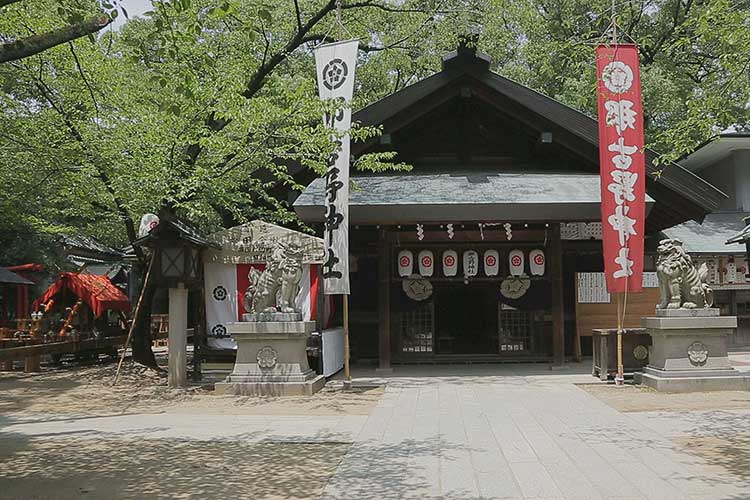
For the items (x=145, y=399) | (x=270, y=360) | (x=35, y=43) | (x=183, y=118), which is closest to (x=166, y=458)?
(x=35, y=43)

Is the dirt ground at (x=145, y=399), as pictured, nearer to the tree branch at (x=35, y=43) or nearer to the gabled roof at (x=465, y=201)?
the gabled roof at (x=465, y=201)

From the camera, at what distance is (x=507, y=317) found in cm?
1633

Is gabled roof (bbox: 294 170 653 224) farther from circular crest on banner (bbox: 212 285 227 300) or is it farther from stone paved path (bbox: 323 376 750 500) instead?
stone paved path (bbox: 323 376 750 500)

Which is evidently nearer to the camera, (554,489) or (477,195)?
(554,489)

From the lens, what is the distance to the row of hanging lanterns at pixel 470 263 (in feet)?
49.7

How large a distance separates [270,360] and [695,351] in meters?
7.59

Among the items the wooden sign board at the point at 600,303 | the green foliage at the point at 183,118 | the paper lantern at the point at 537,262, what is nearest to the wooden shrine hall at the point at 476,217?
the paper lantern at the point at 537,262

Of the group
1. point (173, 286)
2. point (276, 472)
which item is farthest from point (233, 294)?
point (276, 472)

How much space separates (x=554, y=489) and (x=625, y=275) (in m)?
7.37

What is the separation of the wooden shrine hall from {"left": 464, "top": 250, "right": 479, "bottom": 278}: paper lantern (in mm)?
32

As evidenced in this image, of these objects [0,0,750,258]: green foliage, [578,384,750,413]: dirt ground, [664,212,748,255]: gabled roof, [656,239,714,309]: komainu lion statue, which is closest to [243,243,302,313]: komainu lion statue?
[0,0,750,258]: green foliage

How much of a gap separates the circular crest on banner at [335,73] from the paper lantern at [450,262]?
16.1 feet

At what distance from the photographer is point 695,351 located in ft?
37.0

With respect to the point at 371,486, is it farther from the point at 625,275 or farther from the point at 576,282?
the point at 576,282
